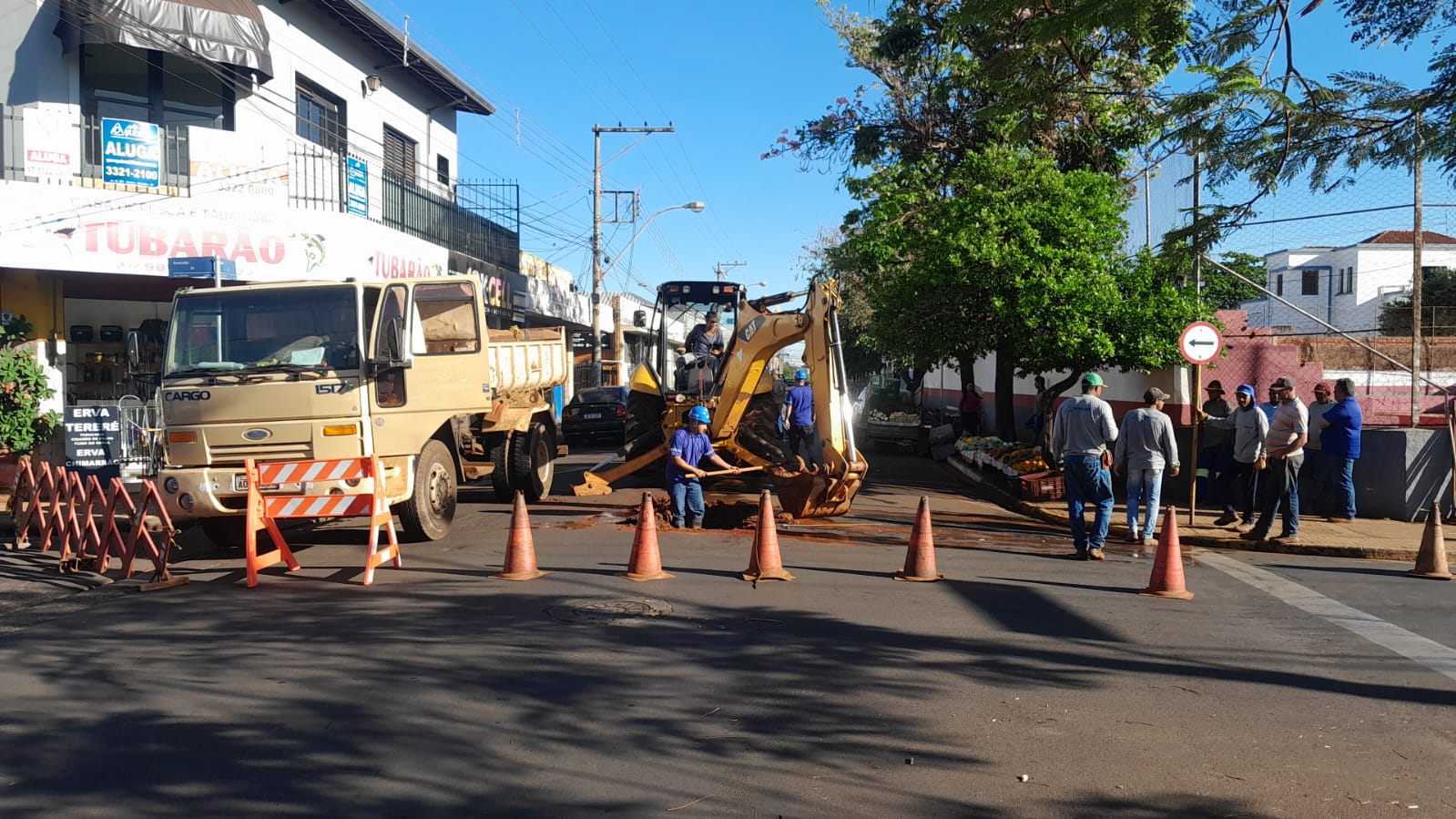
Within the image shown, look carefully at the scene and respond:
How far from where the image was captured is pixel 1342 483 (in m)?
13.6

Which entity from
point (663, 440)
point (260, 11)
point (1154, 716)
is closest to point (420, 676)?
point (1154, 716)

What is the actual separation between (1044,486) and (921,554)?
708 centimetres

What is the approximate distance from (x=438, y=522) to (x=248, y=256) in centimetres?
882

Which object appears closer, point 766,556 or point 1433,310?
point 766,556

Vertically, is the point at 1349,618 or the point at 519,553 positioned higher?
the point at 519,553

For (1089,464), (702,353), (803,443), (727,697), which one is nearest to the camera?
(727,697)

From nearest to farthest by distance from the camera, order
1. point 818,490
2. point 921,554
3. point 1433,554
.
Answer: point 921,554 → point 1433,554 → point 818,490

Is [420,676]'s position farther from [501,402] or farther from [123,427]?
[123,427]

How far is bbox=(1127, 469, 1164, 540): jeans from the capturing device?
1158 centimetres

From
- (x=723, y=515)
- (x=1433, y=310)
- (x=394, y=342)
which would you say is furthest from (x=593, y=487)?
(x=1433, y=310)

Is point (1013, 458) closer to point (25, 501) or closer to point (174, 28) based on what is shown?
point (25, 501)

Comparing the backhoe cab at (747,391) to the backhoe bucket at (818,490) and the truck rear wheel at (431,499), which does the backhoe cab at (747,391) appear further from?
the truck rear wheel at (431,499)

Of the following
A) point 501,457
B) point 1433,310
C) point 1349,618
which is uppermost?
point 1433,310

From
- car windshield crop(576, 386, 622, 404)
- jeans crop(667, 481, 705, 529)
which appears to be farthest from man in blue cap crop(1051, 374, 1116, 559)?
car windshield crop(576, 386, 622, 404)
